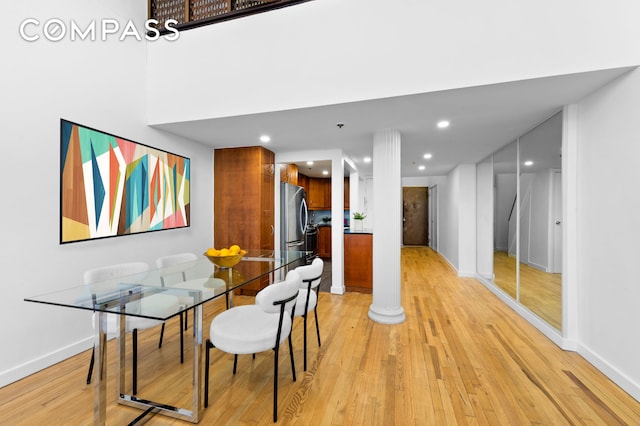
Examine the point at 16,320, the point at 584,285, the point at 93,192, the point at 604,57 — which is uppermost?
the point at 604,57

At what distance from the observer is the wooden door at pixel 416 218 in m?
9.20

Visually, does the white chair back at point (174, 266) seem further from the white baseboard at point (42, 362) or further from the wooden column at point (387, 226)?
the wooden column at point (387, 226)

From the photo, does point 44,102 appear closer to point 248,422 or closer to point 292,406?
point 248,422

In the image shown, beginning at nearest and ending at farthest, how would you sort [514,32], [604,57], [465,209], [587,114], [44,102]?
[604,57] < [514,32] < [44,102] < [587,114] < [465,209]

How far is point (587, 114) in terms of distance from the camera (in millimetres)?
2367

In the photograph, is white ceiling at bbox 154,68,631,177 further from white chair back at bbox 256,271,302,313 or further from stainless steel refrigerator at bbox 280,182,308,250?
white chair back at bbox 256,271,302,313

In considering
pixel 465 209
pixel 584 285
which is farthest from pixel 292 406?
pixel 465 209

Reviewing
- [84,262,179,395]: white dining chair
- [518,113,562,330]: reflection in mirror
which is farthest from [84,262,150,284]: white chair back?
[518,113,562,330]: reflection in mirror

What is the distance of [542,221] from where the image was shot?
3031 mm

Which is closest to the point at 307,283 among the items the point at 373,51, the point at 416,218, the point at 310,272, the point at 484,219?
the point at 310,272

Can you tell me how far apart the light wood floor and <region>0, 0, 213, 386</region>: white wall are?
33 centimetres

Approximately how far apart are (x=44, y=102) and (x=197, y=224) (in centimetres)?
206

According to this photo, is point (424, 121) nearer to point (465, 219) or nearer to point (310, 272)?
point (310, 272)

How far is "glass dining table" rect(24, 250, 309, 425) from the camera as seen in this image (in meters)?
1.39
